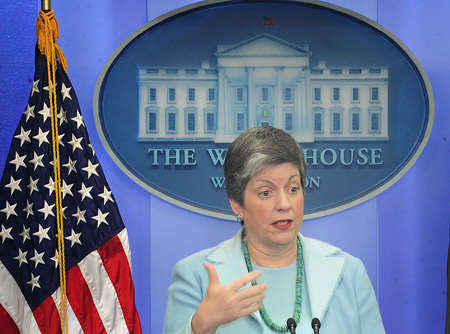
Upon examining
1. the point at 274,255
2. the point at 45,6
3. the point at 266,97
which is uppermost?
the point at 45,6

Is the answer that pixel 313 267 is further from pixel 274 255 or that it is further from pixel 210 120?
pixel 210 120

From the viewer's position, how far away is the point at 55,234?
7.52ft

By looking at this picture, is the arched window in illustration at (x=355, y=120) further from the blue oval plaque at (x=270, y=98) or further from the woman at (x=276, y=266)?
the woman at (x=276, y=266)

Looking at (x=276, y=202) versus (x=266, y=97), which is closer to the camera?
(x=276, y=202)

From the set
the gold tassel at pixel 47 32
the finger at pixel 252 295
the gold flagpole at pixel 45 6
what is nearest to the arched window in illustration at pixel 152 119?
the gold tassel at pixel 47 32

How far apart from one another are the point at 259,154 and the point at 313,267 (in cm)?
44

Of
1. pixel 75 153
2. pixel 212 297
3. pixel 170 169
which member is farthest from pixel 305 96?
pixel 212 297

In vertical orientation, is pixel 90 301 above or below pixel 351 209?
below

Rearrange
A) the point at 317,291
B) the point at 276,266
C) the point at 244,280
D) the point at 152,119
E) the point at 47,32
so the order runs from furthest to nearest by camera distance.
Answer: the point at 152,119, the point at 47,32, the point at 276,266, the point at 317,291, the point at 244,280

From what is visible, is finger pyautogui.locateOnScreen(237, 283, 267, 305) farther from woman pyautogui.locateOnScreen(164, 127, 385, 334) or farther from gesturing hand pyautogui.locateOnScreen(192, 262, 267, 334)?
woman pyautogui.locateOnScreen(164, 127, 385, 334)

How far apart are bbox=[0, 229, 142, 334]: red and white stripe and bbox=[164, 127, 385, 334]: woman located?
36cm

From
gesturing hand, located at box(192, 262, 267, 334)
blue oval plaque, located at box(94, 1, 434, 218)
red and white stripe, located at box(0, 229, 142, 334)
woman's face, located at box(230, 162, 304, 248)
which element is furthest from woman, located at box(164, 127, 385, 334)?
blue oval plaque, located at box(94, 1, 434, 218)

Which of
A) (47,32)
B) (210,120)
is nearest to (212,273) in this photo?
(210,120)

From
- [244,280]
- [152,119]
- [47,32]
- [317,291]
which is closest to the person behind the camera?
[244,280]
